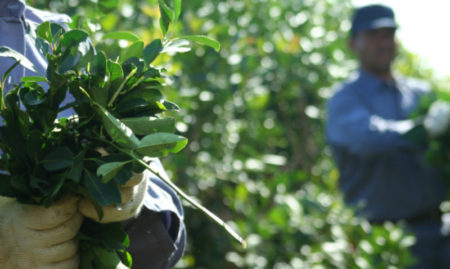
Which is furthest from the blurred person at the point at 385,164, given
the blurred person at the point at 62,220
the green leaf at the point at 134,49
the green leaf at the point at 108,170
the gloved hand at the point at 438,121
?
the green leaf at the point at 108,170

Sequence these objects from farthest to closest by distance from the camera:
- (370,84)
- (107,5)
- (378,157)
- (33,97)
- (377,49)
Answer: (377,49) → (370,84) → (378,157) → (107,5) → (33,97)

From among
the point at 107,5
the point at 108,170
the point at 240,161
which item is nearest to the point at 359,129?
the point at 240,161

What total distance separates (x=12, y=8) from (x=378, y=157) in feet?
9.19

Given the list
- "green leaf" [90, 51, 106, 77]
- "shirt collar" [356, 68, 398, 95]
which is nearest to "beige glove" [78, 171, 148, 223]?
"green leaf" [90, 51, 106, 77]

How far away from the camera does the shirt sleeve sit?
392cm

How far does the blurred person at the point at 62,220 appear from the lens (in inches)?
Answer: 56.9

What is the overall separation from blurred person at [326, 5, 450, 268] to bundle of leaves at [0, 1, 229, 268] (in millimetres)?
2628

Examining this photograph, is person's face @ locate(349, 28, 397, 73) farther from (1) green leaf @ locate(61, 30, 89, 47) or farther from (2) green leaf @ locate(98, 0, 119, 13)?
(1) green leaf @ locate(61, 30, 89, 47)

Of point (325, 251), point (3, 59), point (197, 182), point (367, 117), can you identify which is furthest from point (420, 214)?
point (3, 59)

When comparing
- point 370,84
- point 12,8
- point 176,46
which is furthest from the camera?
point 370,84

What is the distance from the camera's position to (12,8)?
169 centimetres

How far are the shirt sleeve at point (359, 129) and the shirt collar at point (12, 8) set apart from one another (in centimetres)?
259

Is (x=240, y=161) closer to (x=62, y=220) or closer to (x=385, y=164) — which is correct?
(x=385, y=164)

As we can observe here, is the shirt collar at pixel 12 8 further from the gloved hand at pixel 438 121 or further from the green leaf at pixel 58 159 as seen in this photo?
the gloved hand at pixel 438 121
